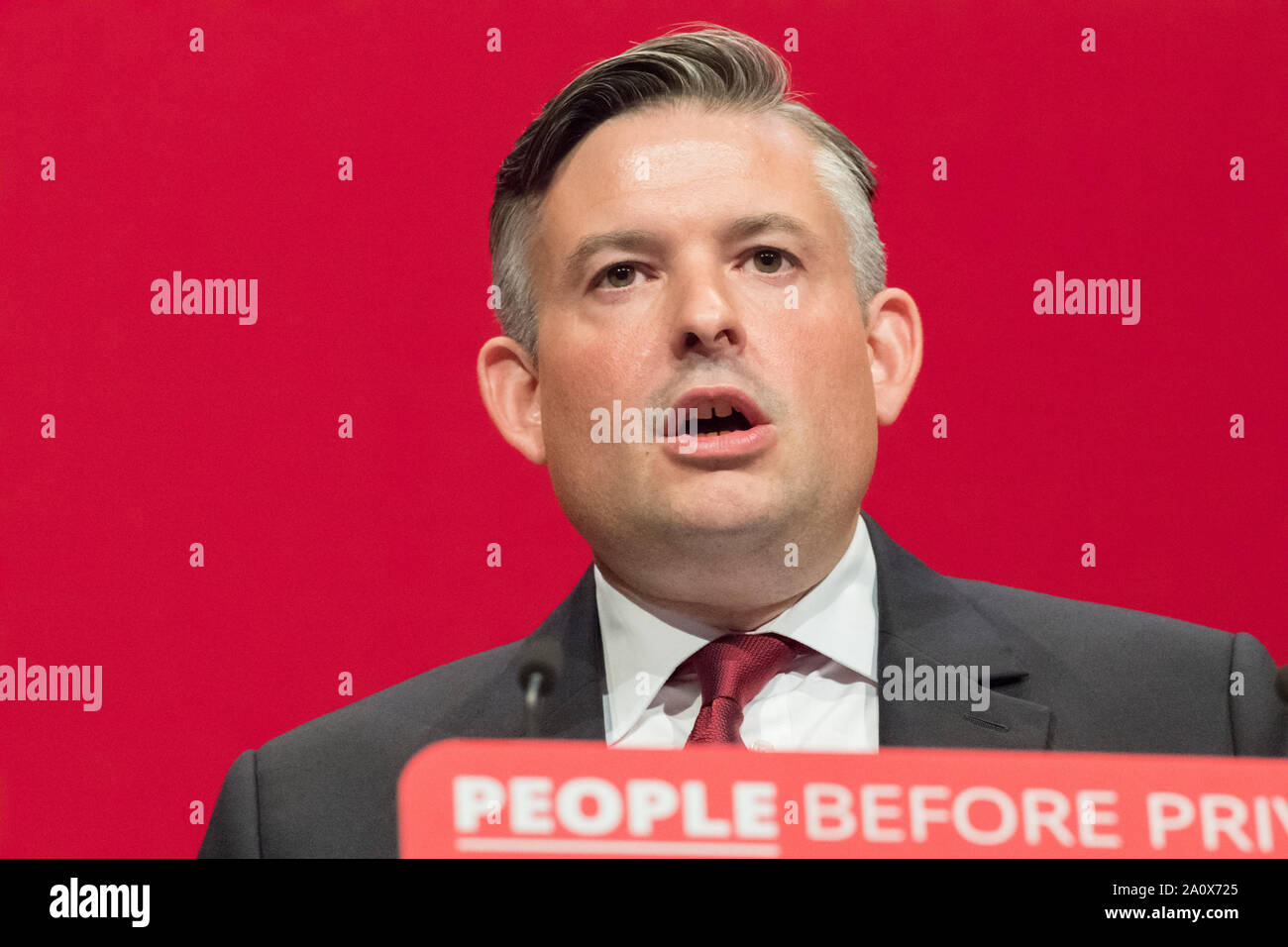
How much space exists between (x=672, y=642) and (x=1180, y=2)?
4.95 feet

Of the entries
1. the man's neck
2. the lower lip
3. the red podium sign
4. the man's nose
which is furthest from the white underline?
the man's nose

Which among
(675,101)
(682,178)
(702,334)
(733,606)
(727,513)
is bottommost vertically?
(733,606)

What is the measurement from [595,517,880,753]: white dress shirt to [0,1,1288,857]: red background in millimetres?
376

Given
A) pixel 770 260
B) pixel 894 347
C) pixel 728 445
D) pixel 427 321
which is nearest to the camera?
pixel 728 445

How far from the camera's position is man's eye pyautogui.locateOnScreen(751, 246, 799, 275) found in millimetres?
2588

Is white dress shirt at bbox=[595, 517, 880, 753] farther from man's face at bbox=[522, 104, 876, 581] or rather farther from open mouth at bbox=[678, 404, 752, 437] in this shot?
open mouth at bbox=[678, 404, 752, 437]

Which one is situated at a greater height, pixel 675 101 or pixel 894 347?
pixel 675 101

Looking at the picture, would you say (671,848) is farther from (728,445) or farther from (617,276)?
(617,276)

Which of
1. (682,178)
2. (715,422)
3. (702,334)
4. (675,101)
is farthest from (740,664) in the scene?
(675,101)

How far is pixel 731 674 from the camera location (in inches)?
100

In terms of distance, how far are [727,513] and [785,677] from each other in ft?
0.93

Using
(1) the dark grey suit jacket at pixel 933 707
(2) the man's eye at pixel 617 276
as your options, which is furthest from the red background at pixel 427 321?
(2) the man's eye at pixel 617 276

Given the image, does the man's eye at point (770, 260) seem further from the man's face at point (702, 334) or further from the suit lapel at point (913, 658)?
the suit lapel at point (913, 658)
